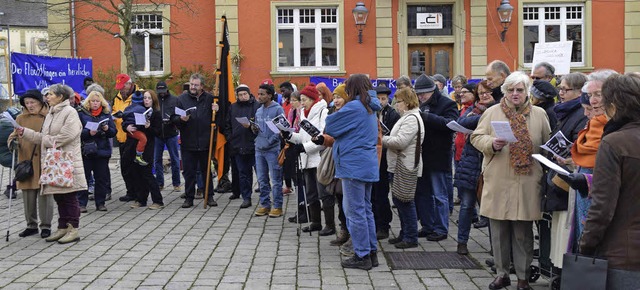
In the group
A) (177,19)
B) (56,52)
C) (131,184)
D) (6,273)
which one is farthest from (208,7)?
(6,273)

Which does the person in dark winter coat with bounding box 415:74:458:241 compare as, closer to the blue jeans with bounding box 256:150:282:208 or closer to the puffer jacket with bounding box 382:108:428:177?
the puffer jacket with bounding box 382:108:428:177

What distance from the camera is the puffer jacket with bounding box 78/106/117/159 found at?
1059cm

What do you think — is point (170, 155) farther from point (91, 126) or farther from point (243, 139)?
point (91, 126)

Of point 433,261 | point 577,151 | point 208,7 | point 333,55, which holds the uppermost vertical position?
point 208,7

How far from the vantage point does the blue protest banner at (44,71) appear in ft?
41.9

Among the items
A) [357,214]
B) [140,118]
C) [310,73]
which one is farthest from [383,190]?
[310,73]

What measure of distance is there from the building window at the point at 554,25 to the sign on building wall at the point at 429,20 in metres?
2.48

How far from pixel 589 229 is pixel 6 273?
5.34 meters

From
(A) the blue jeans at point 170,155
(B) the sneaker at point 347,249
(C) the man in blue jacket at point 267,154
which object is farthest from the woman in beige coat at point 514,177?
(A) the blue jeans at point 170,155

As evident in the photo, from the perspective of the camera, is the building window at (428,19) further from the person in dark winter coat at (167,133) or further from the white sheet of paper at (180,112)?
the white sheet of paper at (180,112)

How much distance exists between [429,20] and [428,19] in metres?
0.04

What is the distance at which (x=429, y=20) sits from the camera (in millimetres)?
21344

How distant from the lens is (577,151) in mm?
4938

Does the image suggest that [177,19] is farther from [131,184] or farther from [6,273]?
[6,273]
